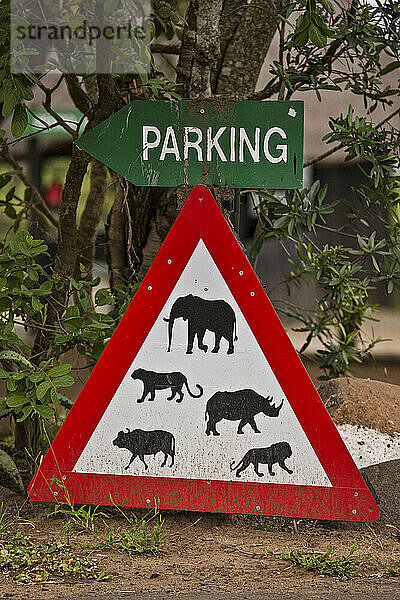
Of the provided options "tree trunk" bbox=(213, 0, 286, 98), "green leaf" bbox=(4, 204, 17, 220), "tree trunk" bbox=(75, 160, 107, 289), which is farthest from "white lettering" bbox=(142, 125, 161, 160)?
"green leaf" bbox=(4, 204, 17, 220)

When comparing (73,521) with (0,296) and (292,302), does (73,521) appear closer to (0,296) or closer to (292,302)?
(0,296)

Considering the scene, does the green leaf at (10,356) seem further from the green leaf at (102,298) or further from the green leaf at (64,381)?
the green leaf at (102,298)

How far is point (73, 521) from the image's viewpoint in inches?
92.8

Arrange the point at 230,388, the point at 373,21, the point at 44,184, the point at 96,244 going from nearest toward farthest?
1. the point at 230,388
2. the point at 373,21
3. the point at 96,244
4. the point at 44,184

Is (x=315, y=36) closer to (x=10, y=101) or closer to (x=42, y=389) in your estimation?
(x=10, y=101)

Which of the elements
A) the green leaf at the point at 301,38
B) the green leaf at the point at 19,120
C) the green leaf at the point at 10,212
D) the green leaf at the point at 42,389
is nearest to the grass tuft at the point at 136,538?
the green leaf at the point at 42,389

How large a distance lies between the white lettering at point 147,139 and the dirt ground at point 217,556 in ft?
3.47

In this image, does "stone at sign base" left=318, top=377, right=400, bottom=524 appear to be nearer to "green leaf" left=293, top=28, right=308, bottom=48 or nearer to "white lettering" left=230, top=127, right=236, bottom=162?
"white lettering" left=230, top=127, right=236, bottom=162

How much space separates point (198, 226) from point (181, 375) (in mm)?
407

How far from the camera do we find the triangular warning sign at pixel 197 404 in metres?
2.10

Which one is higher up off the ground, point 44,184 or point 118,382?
point 44,184

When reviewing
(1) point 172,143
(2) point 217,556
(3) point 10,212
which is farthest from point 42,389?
(3) point 10,212

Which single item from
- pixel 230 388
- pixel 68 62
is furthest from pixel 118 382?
pixel 68 62

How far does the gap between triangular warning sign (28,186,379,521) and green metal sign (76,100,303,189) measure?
0.34 feet
